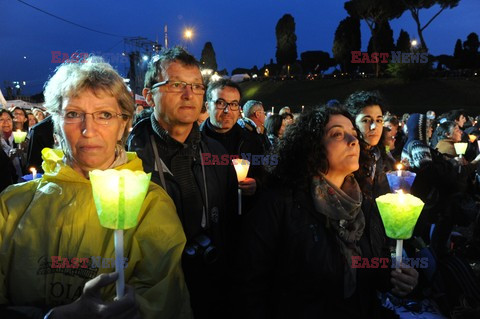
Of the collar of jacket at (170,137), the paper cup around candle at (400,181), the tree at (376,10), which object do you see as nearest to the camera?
the collar of jacket at (170,137)

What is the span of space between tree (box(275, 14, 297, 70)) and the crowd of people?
5935 centimetres

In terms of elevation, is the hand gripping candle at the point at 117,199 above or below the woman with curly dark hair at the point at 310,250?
above

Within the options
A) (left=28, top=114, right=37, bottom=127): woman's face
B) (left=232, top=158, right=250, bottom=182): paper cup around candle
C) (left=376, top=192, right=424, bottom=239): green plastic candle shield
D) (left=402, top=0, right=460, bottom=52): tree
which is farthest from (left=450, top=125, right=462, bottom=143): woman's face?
(left=402, top=0, right=460, bottom=52): tree

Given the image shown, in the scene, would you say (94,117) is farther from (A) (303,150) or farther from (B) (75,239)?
(A) (303,150)

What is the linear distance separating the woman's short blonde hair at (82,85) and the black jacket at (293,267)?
1.06 m

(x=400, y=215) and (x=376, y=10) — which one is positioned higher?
(x=376, y=10)

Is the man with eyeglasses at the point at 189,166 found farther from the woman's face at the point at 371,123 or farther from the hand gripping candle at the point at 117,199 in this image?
the woman's face at the point at 371,123

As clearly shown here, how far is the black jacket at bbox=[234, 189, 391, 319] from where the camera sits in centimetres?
227

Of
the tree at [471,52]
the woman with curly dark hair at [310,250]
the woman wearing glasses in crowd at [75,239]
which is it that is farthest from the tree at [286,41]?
the woman wearing glasses in crowd at [75,239]

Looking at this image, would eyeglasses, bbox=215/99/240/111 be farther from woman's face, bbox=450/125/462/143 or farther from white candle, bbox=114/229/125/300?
woman's face, bbox=450/125/462/143

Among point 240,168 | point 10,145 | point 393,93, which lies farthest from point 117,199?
point 393,93

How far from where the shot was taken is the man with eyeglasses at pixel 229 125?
453 cm

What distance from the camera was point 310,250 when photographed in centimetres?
227

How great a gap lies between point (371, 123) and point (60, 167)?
123 inches
